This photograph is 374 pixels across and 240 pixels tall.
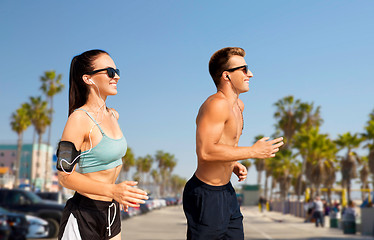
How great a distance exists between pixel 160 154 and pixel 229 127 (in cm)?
16043

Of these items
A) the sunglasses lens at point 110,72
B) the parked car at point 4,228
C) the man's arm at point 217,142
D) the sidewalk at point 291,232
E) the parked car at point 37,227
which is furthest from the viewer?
the sidewalk at point 291,232

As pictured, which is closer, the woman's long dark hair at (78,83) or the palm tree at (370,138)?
the woman's long dark hair at (78,83)

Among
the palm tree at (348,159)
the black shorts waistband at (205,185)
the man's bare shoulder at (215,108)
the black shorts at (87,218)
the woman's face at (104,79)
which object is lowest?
the black shorts at (87,218)

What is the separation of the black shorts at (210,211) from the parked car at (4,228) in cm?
1072

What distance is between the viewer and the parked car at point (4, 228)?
13.4 metres

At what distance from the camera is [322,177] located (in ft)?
224

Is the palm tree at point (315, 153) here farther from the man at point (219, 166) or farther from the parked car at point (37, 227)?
the man at point (219, 166)

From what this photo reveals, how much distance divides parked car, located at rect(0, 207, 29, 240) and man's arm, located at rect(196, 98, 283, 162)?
1145 centimetres

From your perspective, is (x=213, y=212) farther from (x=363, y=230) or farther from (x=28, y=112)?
(x=28, y=112)

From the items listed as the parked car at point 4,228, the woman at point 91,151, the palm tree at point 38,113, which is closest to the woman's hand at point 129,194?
the woman at point 91,151

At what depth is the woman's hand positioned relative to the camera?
9.41 ft

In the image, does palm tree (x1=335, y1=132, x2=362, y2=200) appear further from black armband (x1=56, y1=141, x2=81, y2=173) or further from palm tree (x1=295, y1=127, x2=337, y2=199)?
black armband (x1=56, y1=141, x2=81, y2=173)

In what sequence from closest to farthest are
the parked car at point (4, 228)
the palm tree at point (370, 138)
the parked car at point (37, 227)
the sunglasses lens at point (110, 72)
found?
the sunglasses lens at point (110, 72) → the parked car at point (4, 228) → the parked car at point (37, 227) → the palm tree at point (370, 138)

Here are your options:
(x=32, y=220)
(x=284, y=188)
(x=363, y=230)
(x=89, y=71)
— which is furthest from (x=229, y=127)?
(x=284, y=188)
